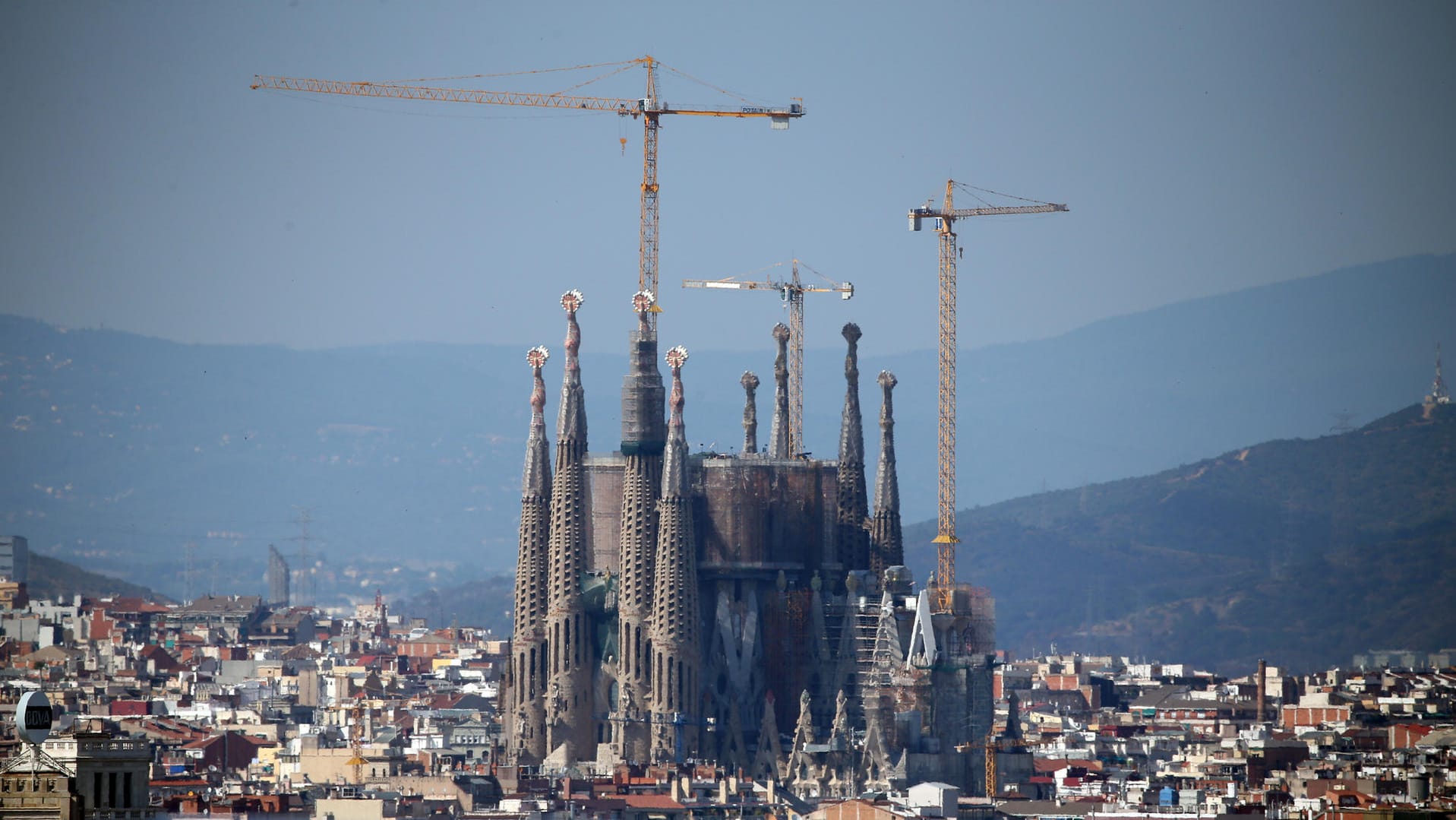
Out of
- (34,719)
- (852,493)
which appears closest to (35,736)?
(34,719)

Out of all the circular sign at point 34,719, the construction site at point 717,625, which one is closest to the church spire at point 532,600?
the construction site at point 717,625

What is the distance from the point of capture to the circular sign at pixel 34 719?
44.4m

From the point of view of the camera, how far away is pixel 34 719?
44656 mm

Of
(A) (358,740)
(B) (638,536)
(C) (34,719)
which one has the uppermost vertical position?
(B) (638,536)

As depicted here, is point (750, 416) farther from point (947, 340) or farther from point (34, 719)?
point (34, 719)

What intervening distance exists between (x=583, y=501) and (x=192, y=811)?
1613 inches

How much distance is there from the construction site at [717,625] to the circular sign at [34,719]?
58.1 m

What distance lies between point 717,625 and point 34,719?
6701cm

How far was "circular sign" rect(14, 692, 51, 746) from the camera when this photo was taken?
4438 centimetres

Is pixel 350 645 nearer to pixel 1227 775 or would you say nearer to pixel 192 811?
pixel 1227 775

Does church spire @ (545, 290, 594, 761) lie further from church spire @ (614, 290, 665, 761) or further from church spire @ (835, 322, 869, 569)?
church spire @ (835, 322, 869, 569)

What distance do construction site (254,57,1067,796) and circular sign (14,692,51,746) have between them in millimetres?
58084

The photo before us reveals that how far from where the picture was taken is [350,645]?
179375 mm

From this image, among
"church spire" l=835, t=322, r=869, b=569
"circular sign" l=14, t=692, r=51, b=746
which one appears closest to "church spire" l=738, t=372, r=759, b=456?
"church spire" l=835, t=322, r=869, b=569
